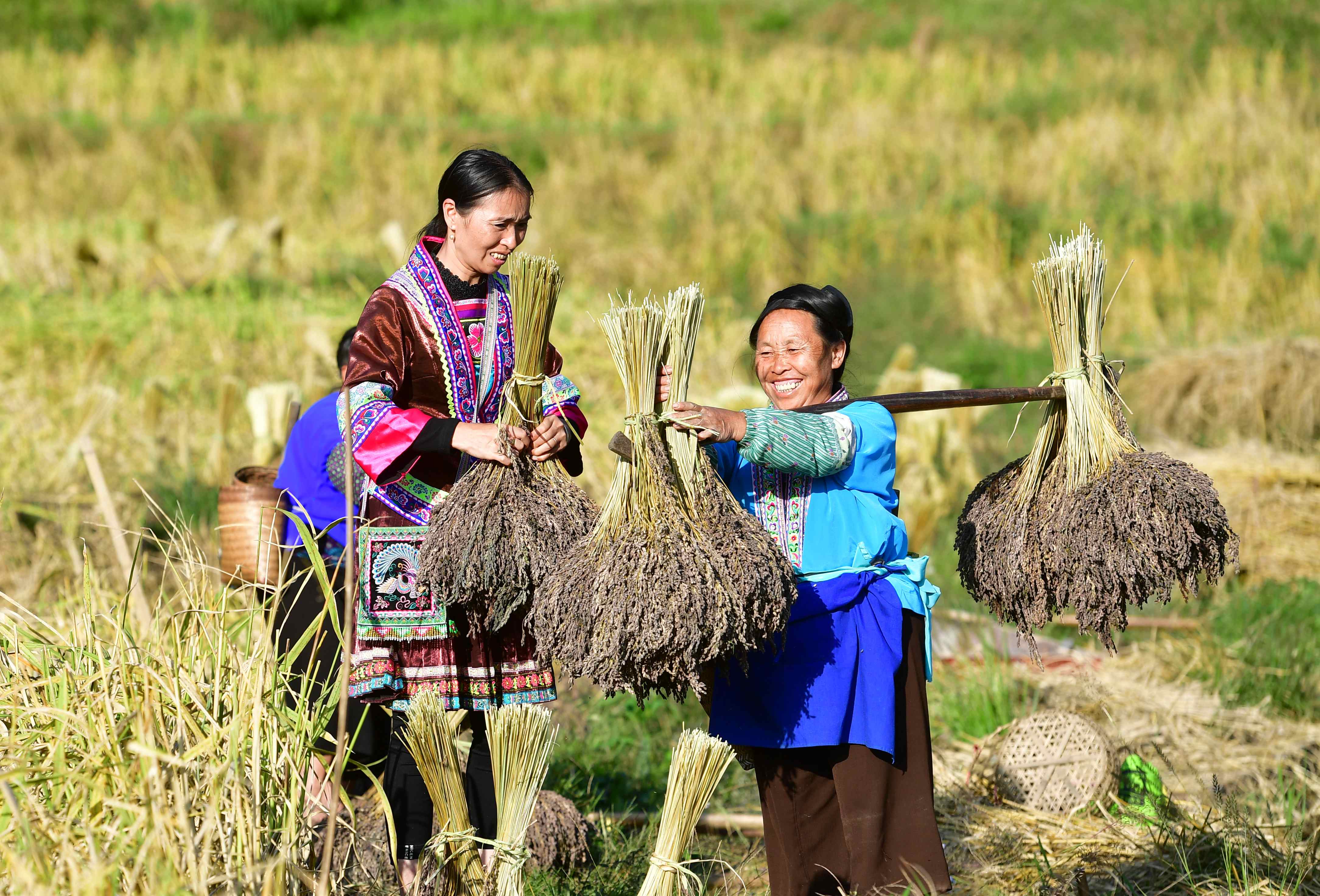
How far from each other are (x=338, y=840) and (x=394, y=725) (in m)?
0.32

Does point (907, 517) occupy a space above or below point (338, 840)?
above

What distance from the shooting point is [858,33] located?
20797mm

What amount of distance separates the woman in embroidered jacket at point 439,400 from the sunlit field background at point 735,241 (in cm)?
41

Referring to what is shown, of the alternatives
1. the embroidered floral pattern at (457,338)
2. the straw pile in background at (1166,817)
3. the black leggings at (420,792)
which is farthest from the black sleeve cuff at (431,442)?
the straw pile in background at (1166,817)

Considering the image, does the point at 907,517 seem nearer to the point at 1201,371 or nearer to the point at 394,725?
the point at 1201,371

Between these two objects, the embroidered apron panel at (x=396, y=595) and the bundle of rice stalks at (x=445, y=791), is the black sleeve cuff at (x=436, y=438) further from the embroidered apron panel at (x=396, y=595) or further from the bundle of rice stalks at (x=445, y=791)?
the bundle of rice stalks at (x=445, y=791)

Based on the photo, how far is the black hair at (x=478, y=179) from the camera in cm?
269

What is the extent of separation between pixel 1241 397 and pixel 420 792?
6320 mm

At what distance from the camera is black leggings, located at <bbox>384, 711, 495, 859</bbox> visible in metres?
2.87

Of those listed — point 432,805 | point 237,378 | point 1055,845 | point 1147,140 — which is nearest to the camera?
point 432,805

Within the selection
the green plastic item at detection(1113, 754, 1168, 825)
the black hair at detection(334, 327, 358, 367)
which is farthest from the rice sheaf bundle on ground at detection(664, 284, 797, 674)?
the green plastic item at detection(1113, 754, 1168, 825)

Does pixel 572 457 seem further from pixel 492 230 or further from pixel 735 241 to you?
pixel 735 241

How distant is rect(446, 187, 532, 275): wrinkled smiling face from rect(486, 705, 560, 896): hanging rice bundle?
944mm

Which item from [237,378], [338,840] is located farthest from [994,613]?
[237,378]
